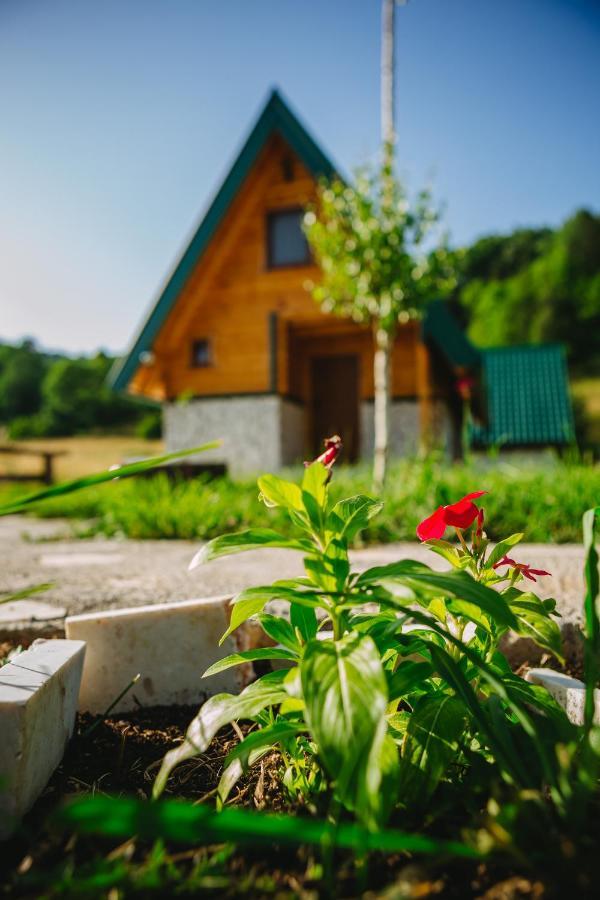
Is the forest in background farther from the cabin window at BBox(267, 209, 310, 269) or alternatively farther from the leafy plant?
the leafy plant

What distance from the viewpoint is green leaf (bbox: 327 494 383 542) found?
0.95m

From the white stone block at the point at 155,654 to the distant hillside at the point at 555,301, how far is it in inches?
1222

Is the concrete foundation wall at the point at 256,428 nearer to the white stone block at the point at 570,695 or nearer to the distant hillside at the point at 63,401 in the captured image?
the white stone block at the point at 570,695

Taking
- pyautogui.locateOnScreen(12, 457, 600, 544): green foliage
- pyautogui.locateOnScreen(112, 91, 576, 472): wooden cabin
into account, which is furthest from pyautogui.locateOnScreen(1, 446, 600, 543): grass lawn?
pyautogui.locateOnScreen(112, 91, 576, 472): wooden cabin

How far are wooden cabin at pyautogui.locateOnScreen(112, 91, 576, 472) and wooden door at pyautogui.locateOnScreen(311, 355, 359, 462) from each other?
25 cm

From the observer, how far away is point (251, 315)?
398 inches

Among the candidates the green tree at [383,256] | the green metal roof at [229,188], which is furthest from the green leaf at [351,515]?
the green metal roof at [229,188]

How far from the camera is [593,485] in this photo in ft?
14.4

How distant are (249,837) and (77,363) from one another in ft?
131

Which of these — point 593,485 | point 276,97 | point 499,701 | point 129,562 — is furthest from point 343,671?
point 276,97

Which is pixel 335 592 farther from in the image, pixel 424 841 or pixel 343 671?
pixel 424 841

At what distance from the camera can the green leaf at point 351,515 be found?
3.12 ft

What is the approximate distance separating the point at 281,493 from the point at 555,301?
1390 inches

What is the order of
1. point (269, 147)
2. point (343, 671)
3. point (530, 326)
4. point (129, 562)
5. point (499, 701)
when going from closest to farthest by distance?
point (343, 671) < point (499, 701) < point (129, 562) < point (269, 147) < point (530, 326)
